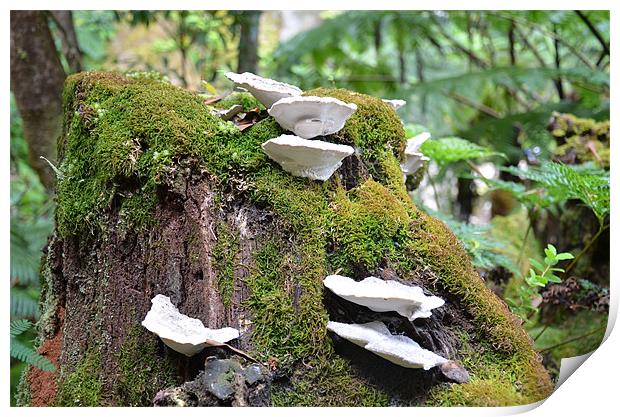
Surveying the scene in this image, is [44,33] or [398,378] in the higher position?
[44,33]

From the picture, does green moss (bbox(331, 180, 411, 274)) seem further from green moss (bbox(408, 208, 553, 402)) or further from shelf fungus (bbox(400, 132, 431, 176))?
shelf fungus (bbox(400, 132, 431, 176))

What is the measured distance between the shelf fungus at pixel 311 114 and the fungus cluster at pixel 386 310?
2.03ft

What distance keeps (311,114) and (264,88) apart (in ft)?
0.80

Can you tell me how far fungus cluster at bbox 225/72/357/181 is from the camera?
75.7 inches

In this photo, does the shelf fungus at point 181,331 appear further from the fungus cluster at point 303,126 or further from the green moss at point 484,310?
the green moss at point 484,310

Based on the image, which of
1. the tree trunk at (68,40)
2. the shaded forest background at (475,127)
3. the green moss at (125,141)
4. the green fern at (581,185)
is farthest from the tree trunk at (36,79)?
the green fern at (581,185)

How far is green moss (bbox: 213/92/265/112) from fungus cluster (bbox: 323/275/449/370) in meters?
1.09

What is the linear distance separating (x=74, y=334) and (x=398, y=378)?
4.77ft

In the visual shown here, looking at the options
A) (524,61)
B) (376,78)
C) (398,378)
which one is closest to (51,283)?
(398,378)

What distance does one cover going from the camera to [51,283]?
2604 mm

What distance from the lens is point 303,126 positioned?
6.70ft

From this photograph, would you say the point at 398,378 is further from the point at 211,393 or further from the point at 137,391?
the point at 137,391

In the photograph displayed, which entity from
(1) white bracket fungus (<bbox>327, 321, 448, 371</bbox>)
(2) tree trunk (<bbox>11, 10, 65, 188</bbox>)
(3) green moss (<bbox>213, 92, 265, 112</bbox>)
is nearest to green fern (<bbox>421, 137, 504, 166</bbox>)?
(3) green moss (<bbox>213, 92, 265, 112</bbox>)

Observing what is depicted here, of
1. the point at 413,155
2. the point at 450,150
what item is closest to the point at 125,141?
the point at 413,155
